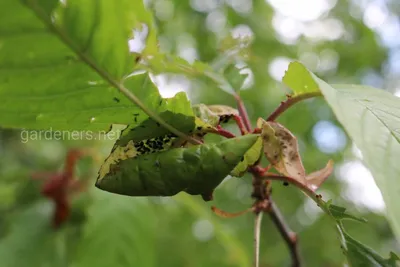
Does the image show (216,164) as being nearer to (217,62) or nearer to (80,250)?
(217,62)

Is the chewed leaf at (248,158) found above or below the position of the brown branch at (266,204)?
above

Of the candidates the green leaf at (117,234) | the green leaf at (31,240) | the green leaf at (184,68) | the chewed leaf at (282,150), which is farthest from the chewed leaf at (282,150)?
the green leaf at (31,240)

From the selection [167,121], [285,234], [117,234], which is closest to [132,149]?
[167,121]

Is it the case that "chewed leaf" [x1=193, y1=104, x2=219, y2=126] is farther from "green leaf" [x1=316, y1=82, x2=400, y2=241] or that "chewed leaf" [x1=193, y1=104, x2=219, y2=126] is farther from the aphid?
"green leaf" [x1=316, y1=82, x2=400, y2=241]

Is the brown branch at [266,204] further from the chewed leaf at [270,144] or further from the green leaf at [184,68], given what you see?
the green leaf at [184,68]

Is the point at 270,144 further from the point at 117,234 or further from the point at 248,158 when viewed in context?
the point at 117,234

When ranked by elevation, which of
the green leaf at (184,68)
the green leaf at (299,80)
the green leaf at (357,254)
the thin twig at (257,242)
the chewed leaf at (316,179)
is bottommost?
the thin twig at (257,242)

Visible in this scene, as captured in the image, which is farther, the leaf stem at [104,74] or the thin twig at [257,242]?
the thin twig at [257,242]

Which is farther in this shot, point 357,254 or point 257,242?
point 257,242
